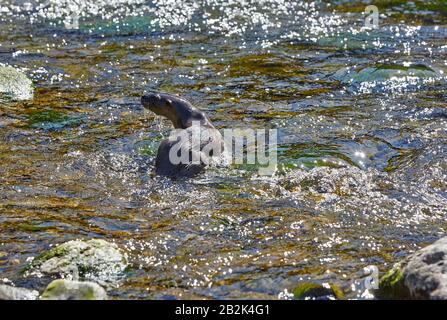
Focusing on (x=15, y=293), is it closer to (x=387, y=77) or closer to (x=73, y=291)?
(x=73, y=291)

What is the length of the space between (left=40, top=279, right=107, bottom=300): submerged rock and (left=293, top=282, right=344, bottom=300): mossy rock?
43.3 inches

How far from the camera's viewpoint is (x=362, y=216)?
6.20 meters

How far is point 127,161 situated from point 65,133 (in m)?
1.11

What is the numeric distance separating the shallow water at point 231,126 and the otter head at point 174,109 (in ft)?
0.90

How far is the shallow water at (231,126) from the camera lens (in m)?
5.62

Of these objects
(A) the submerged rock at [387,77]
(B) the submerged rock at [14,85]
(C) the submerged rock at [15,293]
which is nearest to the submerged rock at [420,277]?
(C) the submerged rock at [15,293]

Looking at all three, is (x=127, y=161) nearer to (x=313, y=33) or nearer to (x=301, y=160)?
(x=301, y=160)

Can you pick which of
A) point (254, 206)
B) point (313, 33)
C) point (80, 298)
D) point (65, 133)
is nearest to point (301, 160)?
point (254, 206)

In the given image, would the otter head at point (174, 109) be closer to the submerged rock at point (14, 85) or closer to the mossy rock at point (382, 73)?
the submerged rock at point (14, 85)

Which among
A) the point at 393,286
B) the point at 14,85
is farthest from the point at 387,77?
the point at 393,286

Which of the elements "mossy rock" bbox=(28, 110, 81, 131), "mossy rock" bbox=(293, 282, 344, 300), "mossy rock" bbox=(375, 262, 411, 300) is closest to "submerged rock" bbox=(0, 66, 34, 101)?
"mossy rock" bbox=(28, 110, 81, 131)

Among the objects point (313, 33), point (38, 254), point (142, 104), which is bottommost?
point (38, 254)

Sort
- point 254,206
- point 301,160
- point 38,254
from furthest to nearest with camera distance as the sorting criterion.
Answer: point 301,160, point 254,206, point 38,254

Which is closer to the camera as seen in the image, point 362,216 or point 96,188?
point 362,216
